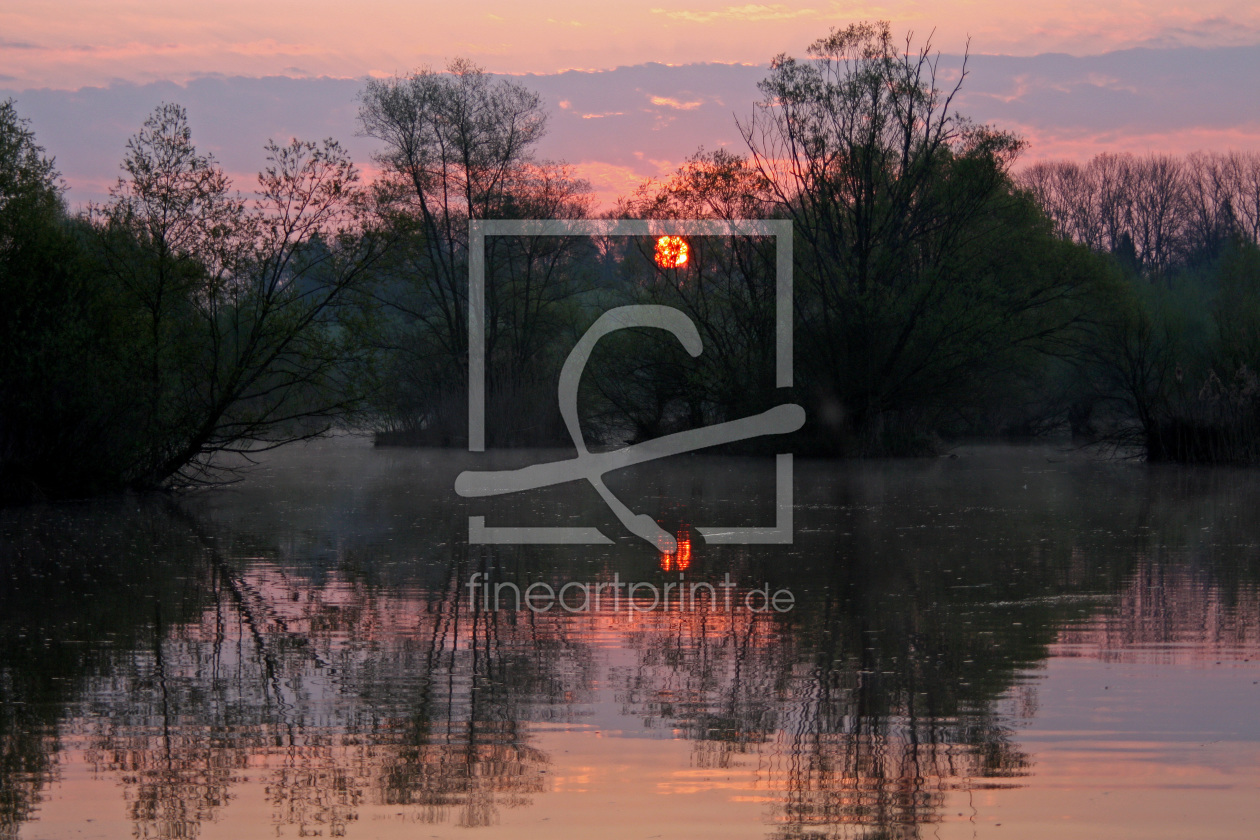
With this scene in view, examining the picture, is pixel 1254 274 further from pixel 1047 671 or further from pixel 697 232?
pixel 1047 671

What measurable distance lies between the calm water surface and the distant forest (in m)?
6.17

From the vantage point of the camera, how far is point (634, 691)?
5.98 metres

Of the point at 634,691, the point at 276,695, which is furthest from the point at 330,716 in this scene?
the point at 634,691

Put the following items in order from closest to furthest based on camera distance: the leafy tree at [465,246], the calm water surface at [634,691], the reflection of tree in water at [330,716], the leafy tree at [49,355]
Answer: the calm water surface at [634,691], the reflection of tree in water at [330,716], the leafy tree at [49,355], the leafy tree at [465,246]

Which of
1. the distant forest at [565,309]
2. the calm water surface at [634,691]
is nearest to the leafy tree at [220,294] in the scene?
the distant forest at [565,309]

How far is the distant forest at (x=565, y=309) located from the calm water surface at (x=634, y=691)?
243 inches

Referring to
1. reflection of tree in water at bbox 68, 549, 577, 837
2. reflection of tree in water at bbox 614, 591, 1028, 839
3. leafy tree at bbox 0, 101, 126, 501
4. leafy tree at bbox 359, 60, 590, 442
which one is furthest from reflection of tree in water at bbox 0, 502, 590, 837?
leafy tree at bbox 359, 60, 590, 442

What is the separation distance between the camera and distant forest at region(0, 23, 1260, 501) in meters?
18.4

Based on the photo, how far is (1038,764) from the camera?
4750 mm

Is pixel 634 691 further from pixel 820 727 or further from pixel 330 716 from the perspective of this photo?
pixel 330 716

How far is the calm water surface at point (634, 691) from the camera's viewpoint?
4277 mm

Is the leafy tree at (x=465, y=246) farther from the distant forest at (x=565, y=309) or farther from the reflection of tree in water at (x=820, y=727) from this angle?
the reflection of tree in water at (x=820, y=727)

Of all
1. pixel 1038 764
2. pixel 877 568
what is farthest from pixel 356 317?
pixel 1038 764

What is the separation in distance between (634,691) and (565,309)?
34.6m
